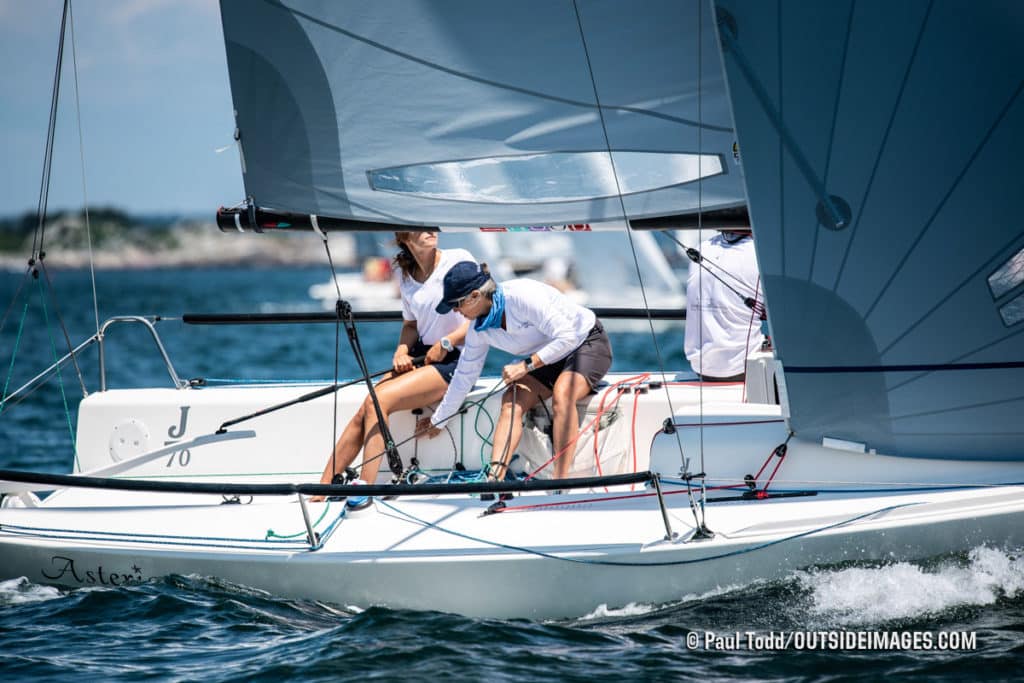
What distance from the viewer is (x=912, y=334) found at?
3791 mm

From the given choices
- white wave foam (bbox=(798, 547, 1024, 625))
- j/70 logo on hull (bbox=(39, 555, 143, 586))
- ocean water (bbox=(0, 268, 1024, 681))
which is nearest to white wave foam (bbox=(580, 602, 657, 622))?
ocean water (bbox=(0, 268, 1024, 681))

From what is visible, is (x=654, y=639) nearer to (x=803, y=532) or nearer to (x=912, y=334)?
(x=803, y=532)

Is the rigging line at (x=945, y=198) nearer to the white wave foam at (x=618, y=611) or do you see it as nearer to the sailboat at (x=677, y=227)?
the sailboat at (x=677, y=227)

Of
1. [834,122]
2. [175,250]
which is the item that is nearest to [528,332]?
[834,122]

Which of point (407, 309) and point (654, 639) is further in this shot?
point (407, 309)

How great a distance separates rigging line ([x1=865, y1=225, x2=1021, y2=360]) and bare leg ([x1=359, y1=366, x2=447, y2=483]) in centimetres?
196

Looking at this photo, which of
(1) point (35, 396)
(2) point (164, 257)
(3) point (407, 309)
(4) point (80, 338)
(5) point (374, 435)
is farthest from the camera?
(2) point (164, 257)

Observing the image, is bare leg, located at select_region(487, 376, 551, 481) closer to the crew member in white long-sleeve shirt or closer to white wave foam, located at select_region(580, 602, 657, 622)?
the crew member in white long-sleeve shirt

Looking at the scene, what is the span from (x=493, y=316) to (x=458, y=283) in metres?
0.23

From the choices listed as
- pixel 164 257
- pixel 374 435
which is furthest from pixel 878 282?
pixel 164 257

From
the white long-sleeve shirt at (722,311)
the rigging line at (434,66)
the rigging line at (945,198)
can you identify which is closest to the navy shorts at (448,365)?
the white long-sleeve shirt at (722,311)

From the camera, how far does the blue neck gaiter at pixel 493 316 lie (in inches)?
177

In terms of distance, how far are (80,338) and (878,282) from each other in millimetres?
20631

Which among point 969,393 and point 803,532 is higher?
point 969,393
